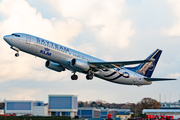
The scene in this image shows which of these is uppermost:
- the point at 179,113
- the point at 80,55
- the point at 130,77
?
the point at 80,55

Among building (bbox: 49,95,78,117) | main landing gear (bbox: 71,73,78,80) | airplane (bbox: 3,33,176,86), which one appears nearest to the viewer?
airplane (bbox: 3,33,176,86)

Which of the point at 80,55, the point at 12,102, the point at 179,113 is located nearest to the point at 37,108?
the point at 12,102

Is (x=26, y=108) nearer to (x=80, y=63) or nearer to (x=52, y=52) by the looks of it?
(x=80, y=63)

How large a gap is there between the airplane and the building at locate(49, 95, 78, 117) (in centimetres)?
4872

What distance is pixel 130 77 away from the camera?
2088 inches

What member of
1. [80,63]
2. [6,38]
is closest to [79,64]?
[80,63]

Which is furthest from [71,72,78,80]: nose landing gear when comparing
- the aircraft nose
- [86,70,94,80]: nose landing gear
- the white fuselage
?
the aircraft nose

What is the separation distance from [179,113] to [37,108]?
47326mm

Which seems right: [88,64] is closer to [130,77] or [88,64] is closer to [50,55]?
[50,55]

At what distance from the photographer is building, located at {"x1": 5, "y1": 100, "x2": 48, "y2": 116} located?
309ft

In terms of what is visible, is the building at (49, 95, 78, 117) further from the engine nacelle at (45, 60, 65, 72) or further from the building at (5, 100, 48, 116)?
the engine nacelle at (45, 60, 65, 72)

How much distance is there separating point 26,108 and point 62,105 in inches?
508

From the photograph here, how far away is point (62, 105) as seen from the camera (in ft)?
327

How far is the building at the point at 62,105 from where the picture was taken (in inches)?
3894
